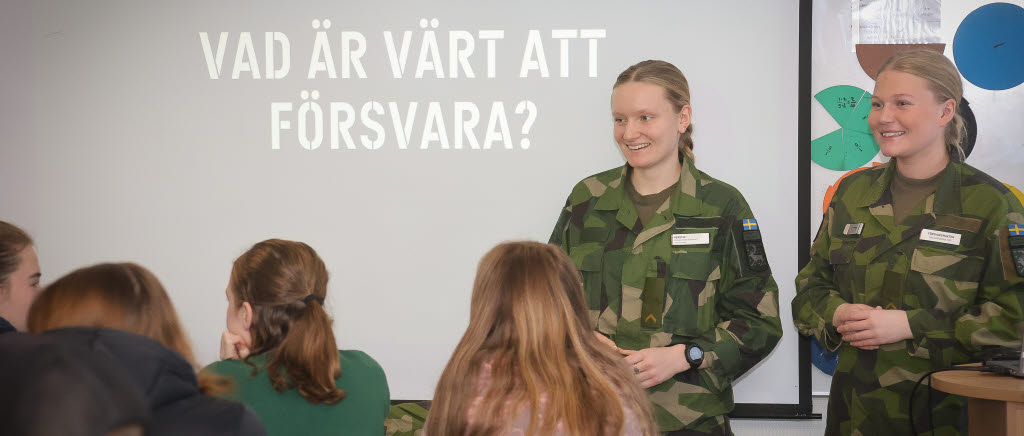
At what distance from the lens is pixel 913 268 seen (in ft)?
8.66

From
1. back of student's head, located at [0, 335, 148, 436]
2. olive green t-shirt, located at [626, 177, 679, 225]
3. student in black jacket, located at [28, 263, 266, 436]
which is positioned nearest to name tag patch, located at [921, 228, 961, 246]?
olive green t-shirt, located at [626, 177, 679, 225]

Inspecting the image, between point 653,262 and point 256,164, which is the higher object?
point 256,164

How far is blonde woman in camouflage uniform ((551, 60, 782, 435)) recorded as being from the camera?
2680mm

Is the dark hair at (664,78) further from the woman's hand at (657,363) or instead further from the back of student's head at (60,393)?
the back of student's head at (60,393)

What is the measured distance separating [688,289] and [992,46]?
1561mm

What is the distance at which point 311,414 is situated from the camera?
1.96 meters

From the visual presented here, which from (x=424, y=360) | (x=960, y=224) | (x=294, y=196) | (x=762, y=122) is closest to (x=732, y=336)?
(x=960, y=224)

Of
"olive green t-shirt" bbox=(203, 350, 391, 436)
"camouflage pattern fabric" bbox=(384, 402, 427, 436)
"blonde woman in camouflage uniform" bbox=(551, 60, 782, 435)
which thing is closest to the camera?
"olive green t-shirt" bbox=(203, 350, 391, 436)

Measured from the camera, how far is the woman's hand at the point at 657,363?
2.61 metres

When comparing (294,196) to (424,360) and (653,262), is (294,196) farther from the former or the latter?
(653,262)

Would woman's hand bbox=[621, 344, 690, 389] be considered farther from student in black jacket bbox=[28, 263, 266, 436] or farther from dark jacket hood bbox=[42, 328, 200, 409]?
dark jacket hood bbox=[42, 328, 200, 409]

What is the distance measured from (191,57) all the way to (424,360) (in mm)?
1512

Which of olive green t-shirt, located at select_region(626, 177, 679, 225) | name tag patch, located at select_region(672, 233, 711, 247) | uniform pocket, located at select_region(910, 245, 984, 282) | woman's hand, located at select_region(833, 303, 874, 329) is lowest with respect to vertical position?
woman's hand, located at select_region(833, 303, 874, 329)

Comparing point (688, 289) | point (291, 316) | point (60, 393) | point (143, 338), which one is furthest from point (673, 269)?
point (60, 393)
